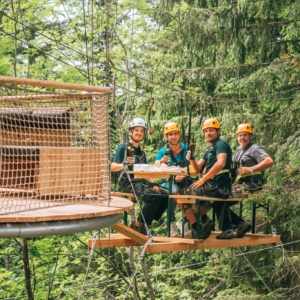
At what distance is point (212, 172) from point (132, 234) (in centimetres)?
104

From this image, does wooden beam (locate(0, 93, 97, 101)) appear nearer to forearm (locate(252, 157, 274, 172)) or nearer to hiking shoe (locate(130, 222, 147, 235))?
hiking shoe (locate(130, 222, 147, 235))

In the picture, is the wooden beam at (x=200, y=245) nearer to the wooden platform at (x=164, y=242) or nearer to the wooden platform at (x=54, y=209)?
the wooden platform at (x=164, y=242)

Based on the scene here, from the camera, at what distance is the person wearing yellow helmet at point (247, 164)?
26.9 feet

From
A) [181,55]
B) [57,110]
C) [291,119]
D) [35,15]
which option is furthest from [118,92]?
[57,110]

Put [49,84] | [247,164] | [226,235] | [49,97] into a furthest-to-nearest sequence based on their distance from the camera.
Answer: [247,164] < [226,235] < [49,97] < [49,84]

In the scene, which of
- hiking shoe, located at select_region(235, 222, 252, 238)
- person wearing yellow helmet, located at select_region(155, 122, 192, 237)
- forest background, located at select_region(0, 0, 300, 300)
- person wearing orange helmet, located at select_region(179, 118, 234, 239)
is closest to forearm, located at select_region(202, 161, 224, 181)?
person wearing orange helmet, located at select_region(179, 118, 234, 239)

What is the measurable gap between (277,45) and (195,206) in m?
6.29

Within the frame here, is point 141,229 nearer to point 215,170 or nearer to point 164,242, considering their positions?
point 164,242

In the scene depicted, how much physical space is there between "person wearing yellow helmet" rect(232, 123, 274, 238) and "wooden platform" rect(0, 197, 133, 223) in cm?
216

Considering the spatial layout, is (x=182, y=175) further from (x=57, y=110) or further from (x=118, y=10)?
(x=118, y=10)

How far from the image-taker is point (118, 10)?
1343 centimetres

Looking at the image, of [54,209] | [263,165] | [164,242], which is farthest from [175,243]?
[54,209]

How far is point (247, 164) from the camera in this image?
8.41 m

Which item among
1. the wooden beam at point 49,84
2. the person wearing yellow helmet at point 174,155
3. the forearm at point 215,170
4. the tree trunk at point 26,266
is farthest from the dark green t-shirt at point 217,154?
the tree trunk at point 26,266
